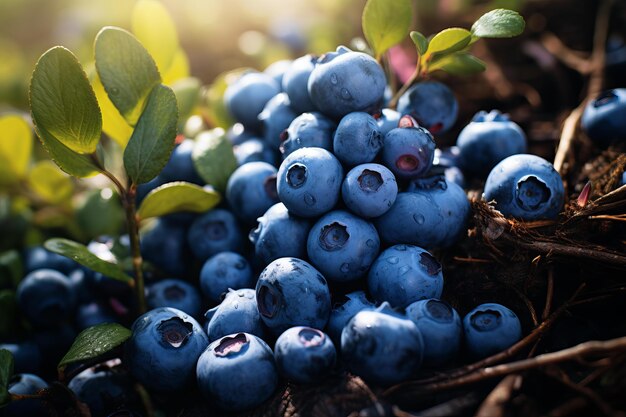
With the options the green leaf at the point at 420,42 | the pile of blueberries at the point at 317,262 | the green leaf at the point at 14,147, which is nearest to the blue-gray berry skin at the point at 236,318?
the pile of blueberries at the point at 317,262

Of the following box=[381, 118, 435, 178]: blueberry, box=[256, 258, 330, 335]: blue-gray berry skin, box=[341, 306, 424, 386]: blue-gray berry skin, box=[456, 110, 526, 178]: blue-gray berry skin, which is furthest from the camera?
box=[456, 110, 526, 178]: blue-gray berry skin

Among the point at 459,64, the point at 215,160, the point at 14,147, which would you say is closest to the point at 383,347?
the point at 215,160

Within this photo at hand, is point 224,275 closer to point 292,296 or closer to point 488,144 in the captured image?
point 292,296

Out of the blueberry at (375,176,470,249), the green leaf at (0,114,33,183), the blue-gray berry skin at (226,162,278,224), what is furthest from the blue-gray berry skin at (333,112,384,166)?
the green leaf at (0,114,33,183)

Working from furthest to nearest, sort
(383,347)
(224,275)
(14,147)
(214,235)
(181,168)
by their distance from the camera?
1. (14,147)
2. (181,168)
3. (214,235)
4. (224,275)
5. (383,347)

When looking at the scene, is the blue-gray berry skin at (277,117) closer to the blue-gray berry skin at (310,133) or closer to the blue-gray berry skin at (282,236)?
the blue-gray berry skin at (310,133)

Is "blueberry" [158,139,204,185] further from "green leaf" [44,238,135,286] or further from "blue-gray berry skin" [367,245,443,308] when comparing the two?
"blue-gray berry skin" [367,245,443,308]

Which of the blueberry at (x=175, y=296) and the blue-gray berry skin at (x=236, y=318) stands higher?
the blue-gray berry skin at (x=236, y=318)
